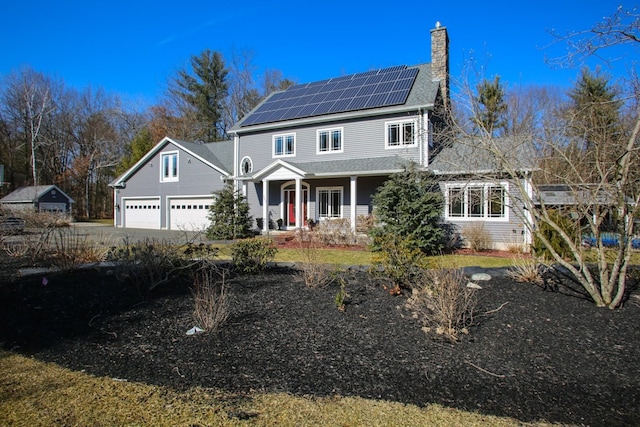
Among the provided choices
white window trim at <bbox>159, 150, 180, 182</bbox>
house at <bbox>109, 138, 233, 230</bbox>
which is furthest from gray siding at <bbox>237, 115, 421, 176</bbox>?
white window trim at <bbox>159, 150, 180, 182</bbox>

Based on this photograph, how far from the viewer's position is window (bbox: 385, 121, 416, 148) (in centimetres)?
1538

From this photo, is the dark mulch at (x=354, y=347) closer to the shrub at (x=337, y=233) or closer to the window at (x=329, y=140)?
the shrub at (x=337, y=233)

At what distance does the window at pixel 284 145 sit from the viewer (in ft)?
60.0

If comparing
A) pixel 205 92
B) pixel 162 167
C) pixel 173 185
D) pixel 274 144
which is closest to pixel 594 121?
pixel 274 144

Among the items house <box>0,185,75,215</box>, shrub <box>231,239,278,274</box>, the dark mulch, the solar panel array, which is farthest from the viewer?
house <box>0,185,75,215</box>

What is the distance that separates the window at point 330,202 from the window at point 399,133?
3.14 meters

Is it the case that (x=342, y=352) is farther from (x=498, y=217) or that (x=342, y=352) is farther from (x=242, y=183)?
(x=242, y=183)

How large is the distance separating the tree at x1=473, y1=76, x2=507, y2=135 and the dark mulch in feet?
9.97

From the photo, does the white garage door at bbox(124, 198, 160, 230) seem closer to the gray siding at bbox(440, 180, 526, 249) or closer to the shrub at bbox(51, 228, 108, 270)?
the shrub at bbox(51, 228, 108, 270)

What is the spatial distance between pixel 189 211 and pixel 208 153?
3.79 m

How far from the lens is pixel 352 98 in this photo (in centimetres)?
1728

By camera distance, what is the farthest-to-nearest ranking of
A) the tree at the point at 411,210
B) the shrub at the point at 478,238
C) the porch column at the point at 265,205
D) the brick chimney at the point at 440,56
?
the porch column at the point at 265,205
the brick chimney at the point at 440,56
the shrub at the point at 478,238
the tree at the point at 411,210

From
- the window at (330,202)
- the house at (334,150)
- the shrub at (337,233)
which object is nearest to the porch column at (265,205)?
the house at (334,150)

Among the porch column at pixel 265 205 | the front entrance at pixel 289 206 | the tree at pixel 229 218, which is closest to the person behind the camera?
the tree at pixel 229 218
